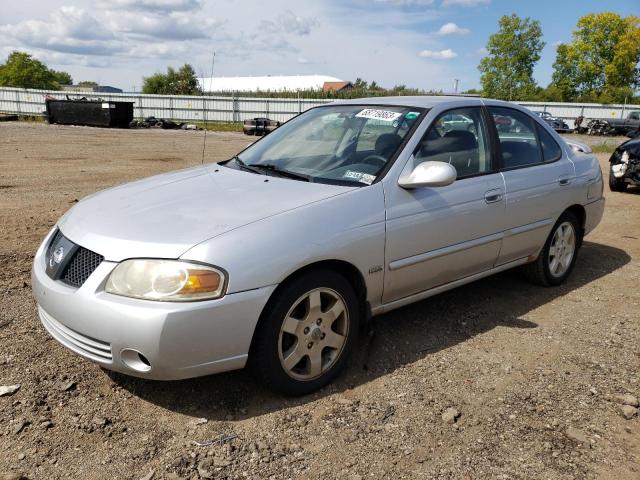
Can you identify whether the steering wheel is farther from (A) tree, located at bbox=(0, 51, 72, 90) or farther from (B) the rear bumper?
(A) tree, located at bbox=(0, 51, 72, 90)

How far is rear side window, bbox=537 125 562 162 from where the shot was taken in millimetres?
4609

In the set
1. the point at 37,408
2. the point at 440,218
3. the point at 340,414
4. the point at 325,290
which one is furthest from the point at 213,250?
the point at 440,218

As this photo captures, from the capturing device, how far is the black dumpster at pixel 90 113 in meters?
32.2

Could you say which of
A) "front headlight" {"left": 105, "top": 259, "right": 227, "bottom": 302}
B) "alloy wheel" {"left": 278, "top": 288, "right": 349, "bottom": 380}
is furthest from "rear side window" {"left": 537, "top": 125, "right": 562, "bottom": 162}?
"front headlight" {"left": 105, "top": 259, "right": 227, "bottom": 302}

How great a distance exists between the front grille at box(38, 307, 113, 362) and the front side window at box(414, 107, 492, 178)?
2.08 m

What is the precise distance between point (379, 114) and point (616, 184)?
8.54m

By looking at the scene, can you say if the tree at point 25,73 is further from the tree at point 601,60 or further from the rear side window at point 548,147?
the rear side window at point 548,147

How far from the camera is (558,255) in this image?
16.0 feet

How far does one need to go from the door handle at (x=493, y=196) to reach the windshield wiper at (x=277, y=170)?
4.27 feet

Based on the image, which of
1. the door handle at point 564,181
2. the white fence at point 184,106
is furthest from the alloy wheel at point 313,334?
the white fence at point 184,106

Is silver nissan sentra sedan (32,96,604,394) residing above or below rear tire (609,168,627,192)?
above

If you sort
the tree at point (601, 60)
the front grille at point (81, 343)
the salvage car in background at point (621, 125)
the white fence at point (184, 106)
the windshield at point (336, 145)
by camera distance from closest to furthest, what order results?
the front grille at point (81, 343), the windshield at point (336, 145), the salvage car in background at point (621, 125), the white fence at point (184, 106), the tree at point (601, 60)

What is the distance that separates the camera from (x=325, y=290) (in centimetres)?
295

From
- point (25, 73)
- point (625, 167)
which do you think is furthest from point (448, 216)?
point (25, 73)
